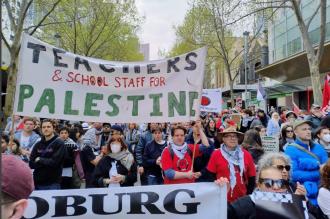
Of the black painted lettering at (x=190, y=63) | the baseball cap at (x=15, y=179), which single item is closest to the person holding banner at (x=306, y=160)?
the black painted lettering at (x=190, y=63)

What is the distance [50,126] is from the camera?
247 inches

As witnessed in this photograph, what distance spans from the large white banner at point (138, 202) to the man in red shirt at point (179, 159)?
92 cm

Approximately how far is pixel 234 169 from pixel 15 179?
12.4 ft

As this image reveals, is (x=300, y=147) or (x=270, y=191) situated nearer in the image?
(x=270, y=191)

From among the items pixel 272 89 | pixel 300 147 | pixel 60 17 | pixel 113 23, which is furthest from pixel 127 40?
pixel 300 147

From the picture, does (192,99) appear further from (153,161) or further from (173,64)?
(153,161)

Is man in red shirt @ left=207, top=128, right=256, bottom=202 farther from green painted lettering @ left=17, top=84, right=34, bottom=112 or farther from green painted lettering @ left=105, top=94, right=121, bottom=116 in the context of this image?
green painted lettering @ left=17, top=84, right=34, bottom=112

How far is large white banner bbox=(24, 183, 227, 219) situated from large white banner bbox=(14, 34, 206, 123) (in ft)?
2.95

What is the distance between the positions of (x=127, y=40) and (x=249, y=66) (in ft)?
54.7

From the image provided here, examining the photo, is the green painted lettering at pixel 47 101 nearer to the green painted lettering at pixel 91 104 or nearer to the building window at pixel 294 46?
the green painted lettering at pixel 91 104

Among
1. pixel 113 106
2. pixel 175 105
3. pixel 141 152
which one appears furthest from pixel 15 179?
pixel 141 152

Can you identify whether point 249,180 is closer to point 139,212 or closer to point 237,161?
point 237,161

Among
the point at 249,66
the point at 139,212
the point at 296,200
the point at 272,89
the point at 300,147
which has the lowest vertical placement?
the point at 139,212

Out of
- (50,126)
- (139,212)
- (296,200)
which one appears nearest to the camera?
(296,200)
